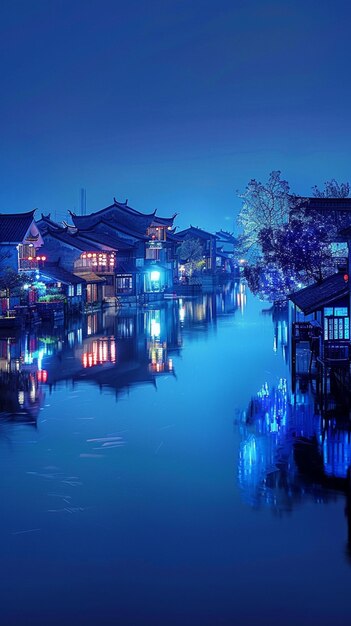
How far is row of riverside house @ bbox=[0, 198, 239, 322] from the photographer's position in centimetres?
5941

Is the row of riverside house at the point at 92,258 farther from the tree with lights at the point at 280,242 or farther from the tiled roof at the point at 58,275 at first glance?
the tree with lights at the point at 280,242

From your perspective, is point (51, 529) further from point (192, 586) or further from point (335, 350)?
point (335, 350)

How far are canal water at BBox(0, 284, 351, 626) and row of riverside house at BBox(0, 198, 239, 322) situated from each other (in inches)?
1138

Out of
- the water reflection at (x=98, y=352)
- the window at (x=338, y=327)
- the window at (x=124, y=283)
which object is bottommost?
the water reflection at (x=98, y=352)

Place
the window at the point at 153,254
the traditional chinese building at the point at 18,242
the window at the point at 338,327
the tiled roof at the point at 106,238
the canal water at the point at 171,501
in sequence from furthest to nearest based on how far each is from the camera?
the window at the point at 153,254
the tiled roof at the point at 106,238
the traditional chinese building at the point at 18,242
the window at the point at 338,327
the canal water at the point at 171,501

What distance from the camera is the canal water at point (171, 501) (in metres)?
11.0

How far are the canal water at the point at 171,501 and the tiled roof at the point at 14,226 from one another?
1197 inches

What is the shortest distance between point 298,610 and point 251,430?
10.2m

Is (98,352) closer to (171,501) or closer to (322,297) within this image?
(322,297)

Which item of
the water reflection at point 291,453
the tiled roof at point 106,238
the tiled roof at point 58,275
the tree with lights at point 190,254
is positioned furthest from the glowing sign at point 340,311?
the tree with lights at point 190,254

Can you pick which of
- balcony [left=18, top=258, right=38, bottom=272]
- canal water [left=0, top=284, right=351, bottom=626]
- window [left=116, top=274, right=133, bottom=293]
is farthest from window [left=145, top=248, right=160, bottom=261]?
canal water [left=0, top=284, right=351, bottom=626]

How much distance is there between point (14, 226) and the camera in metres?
60.9

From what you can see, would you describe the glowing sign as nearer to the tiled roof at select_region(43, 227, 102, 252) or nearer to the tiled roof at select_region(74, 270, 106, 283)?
the tiled roof at select_region(74, 270, 106, 283)

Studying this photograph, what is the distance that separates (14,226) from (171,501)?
49053 mm
